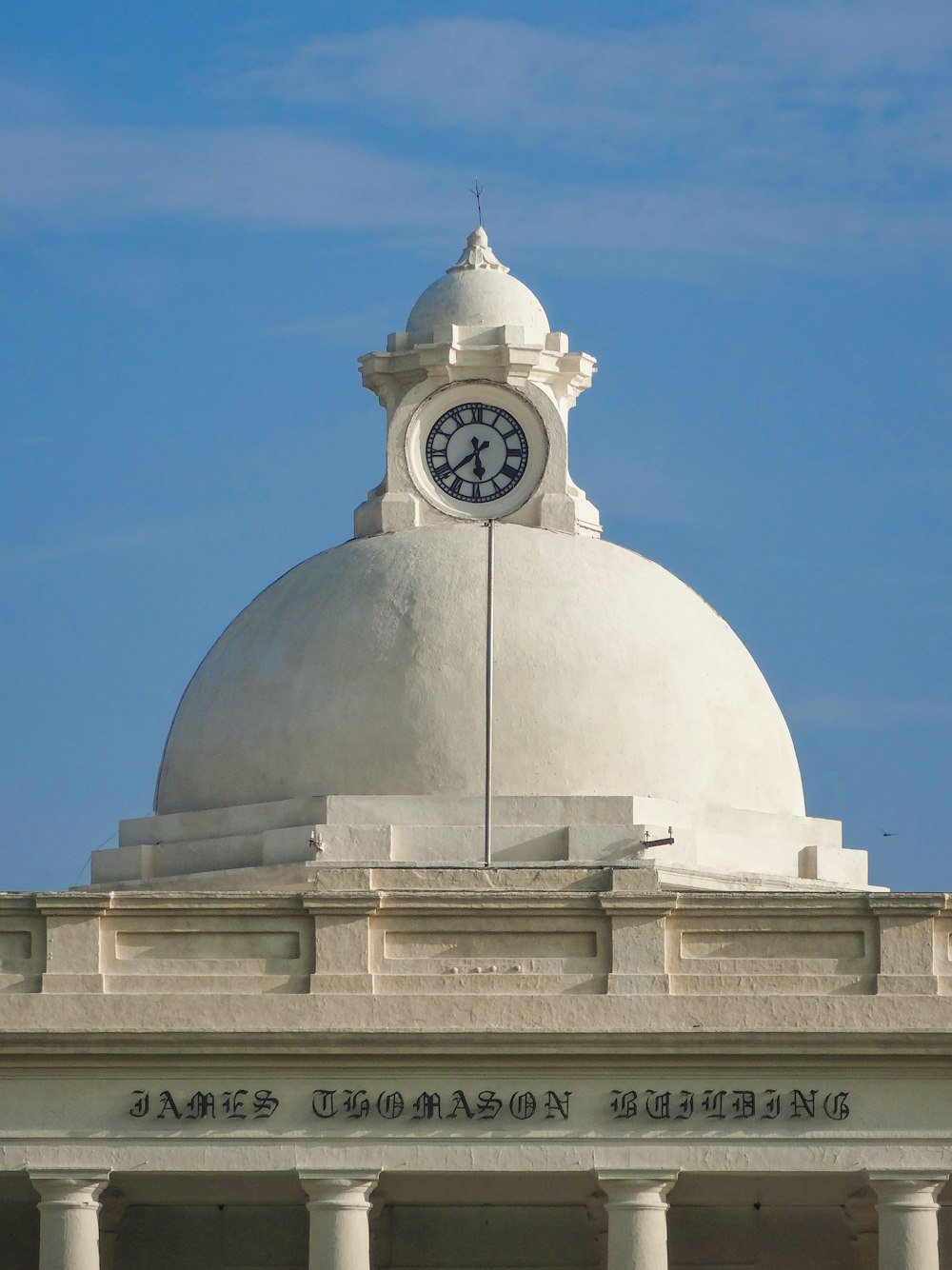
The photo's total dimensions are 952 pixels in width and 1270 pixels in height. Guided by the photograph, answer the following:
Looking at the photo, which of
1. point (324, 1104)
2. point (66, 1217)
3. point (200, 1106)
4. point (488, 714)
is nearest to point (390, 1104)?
point (324, 1104)

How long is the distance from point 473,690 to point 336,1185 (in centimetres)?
938

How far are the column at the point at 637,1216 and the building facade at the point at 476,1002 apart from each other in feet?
0.12

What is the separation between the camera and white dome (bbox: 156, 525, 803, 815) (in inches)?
1836

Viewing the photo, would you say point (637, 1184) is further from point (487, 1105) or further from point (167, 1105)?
point (167, 1105)

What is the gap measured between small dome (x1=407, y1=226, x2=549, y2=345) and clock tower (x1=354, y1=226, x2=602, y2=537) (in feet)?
1.02

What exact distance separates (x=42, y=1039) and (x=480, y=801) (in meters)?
8.22

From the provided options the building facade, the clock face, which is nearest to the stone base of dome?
the building facade

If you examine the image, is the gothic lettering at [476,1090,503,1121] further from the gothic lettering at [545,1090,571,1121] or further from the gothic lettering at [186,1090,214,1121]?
the gothic lettering at [186,1090,214,1121]

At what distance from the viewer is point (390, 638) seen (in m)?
47.5

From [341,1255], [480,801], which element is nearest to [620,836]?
[480,801]

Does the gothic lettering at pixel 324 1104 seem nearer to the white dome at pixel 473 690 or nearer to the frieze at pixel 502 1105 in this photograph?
the frieze at pixel 502 1105

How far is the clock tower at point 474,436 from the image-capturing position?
49.8m

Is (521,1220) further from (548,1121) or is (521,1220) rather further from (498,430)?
(498,430)

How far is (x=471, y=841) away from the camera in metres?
45.2
